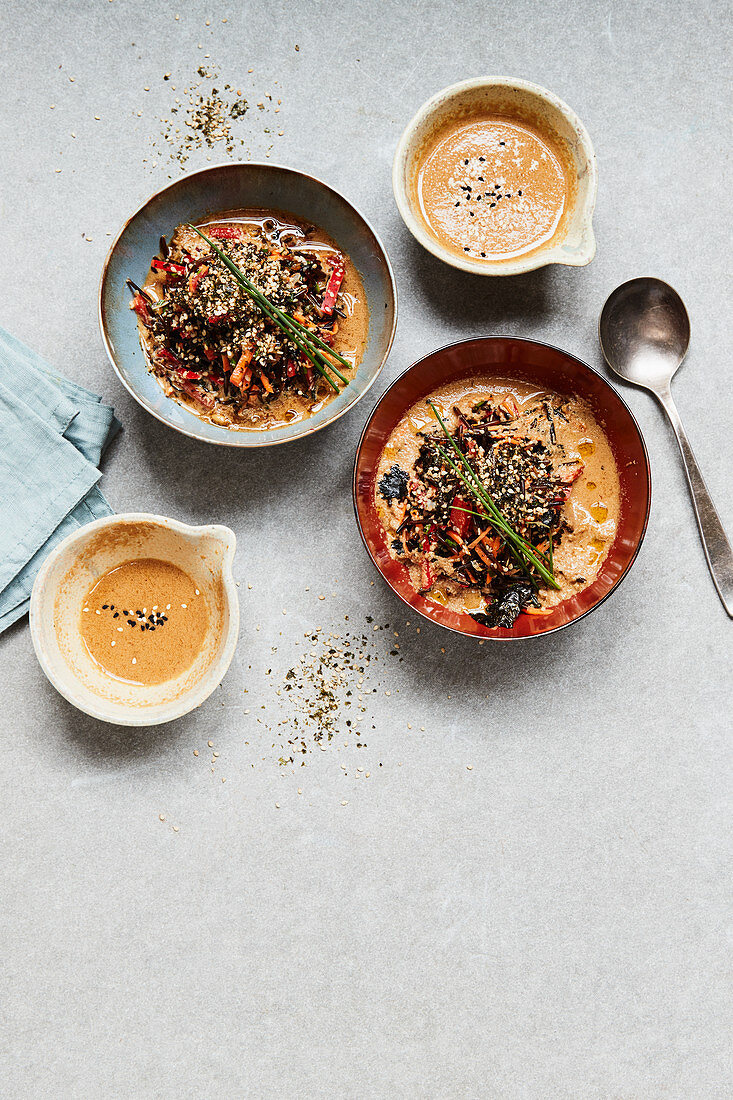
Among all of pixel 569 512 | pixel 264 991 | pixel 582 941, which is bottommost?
pixel 582 941

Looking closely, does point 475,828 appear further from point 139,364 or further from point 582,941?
point 139,364

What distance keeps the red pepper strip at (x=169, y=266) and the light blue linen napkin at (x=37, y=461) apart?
467 millimetres

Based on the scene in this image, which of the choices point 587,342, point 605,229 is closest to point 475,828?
point 587,342

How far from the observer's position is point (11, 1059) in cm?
238

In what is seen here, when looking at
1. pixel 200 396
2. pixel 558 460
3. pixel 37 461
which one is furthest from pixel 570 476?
pixel 37 461

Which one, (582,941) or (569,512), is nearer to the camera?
(569,512)

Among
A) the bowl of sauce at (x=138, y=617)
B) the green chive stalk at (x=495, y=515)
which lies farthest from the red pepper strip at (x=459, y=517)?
the bowl of sauce at (x=138, y=617)

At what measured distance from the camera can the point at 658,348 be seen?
95.1 inches

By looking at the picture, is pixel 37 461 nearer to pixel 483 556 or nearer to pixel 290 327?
pixel 290 327

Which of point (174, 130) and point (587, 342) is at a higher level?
point (174, 130)

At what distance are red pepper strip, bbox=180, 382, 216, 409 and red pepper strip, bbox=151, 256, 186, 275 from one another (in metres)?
0.34

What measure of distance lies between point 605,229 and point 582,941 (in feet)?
→ 8.05

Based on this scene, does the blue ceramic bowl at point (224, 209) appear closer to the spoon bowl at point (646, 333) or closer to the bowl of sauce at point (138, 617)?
the bowl of sauce at point (138, 617)

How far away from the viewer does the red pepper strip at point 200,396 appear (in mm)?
2281
